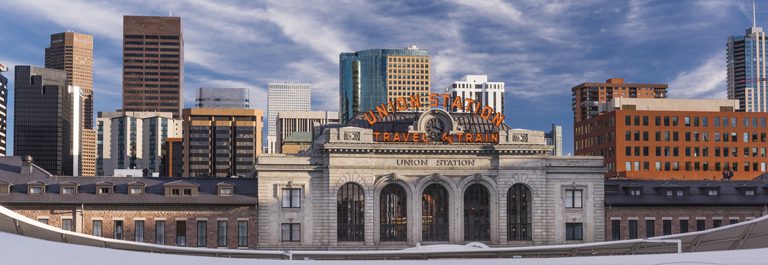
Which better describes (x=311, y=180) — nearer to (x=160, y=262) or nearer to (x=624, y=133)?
(x=160, y=262)

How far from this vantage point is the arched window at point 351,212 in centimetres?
9956

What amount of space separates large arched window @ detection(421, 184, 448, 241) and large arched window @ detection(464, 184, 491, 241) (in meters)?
2.26

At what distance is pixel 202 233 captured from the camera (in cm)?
9738

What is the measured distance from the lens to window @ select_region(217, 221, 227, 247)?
320ft

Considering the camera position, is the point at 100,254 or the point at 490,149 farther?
the point at 490,149

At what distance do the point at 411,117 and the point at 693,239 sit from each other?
51.8 meters

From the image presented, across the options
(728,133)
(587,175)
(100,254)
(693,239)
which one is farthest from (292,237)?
(728,133)

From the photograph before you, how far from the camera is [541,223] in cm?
10125

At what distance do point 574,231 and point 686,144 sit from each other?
3238 inches

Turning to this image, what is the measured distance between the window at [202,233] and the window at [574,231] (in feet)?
126

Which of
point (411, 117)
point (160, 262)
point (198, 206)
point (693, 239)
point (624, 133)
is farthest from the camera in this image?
point (624, 133)

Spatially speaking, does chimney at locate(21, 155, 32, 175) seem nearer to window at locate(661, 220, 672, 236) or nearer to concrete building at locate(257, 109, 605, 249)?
concrete building at locate(257, 109, 605, 249)

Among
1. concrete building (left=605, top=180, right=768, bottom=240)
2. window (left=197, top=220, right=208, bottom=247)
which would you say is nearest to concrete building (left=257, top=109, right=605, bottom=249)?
concrete building (left=605, top=180, right=768, bottom=240)

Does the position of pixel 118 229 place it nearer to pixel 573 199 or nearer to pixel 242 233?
pixel 242 233
